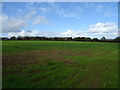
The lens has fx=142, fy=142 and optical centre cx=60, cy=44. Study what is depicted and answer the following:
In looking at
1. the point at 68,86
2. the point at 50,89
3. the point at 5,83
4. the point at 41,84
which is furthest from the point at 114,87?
the point at 5,83

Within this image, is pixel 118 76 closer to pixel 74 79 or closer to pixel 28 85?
pixel 74 79

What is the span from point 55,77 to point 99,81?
2223 millimetres

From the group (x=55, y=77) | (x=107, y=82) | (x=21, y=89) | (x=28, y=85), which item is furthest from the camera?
(x=55, y=77)

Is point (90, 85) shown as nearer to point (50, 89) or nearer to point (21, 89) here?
point (50, 89)

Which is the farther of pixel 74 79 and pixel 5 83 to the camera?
pixel 74 79

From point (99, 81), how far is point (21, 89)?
3.70 m

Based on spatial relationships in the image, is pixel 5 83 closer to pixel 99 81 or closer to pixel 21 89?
pixel 21 89

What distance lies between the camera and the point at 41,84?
6.45 m

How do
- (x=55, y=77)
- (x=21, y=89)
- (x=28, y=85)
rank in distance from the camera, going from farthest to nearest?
(x=55, y=77), (x=28, y=85), (x=21, y=89)

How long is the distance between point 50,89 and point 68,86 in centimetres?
82

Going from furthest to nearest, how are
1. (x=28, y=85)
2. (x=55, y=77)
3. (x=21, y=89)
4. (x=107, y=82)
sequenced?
(x=55, y=77) < (x=107, y=82) < (x=28, y=85) < (x=21, y=89)

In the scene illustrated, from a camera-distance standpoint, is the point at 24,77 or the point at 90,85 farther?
the point at 24,77

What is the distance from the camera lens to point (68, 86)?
20.4ft

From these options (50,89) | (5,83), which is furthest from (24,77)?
(50,89)
